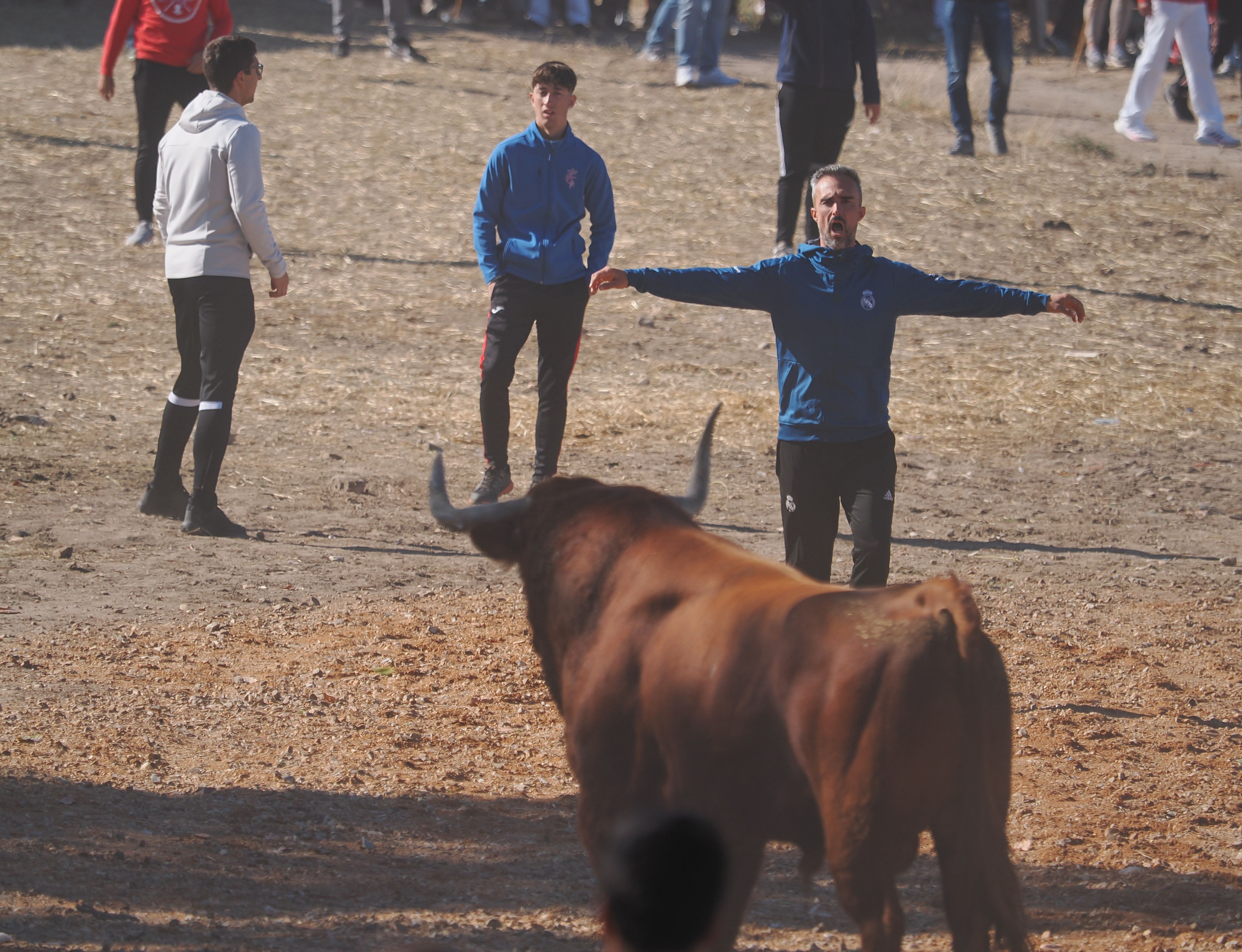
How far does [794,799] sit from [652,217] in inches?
462

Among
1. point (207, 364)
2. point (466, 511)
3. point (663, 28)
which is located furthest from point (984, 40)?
point (466, 511)

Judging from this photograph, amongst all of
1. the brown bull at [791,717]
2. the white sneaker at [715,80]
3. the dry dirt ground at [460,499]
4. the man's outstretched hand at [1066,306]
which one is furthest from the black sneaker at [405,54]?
the brown bull at [791,717]

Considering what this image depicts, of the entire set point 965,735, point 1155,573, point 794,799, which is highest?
point 965,735

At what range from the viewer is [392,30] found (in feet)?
66.5

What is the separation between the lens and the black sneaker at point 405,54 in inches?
797

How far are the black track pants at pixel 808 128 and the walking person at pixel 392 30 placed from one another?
31.0 ft

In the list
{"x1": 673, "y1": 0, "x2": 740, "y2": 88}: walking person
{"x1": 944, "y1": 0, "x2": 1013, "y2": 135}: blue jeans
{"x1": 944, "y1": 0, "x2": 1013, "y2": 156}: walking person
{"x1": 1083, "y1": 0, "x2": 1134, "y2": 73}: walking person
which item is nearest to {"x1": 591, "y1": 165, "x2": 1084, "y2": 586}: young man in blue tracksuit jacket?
{"x1": 944, "y1": 0, "x2": 1013, "y2": 135}: blue jeans

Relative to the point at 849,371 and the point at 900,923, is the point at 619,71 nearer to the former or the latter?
the point at 849,371

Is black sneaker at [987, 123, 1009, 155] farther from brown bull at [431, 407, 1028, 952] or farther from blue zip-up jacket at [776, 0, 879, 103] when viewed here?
brown bull at [431, 407, 1028, 952]

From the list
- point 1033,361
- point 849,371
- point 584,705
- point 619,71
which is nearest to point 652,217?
point 1033,361

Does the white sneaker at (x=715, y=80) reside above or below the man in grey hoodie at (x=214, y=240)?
above

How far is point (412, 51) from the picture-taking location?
2039 centimetres

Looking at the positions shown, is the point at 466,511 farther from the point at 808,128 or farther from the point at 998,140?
the point at 998,140

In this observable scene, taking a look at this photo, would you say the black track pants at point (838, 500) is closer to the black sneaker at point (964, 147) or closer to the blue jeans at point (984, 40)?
the blue jeans at point (984, 40)
